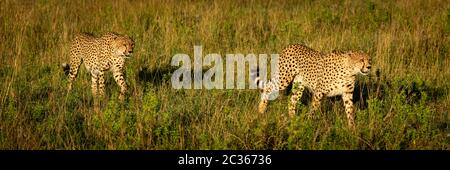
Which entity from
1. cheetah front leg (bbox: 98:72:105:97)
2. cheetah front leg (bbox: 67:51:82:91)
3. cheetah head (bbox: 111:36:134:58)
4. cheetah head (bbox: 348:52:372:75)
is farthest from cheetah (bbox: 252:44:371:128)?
cheetah front leg (bbox: 67:51:82:91)

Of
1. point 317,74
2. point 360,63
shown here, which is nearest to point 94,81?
point 317,74

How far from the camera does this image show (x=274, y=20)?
27.9ft

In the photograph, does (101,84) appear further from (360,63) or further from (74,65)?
(360,63)

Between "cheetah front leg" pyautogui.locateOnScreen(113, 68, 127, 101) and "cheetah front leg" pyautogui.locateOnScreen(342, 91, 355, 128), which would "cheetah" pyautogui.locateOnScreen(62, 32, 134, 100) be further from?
"cheetah front leg" pyautogui.locateOnScreen(342, 91, 355, 128)

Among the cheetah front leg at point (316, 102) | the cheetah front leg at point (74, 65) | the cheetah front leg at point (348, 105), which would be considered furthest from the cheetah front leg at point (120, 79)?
the cheetah front leg at point (348, 105)

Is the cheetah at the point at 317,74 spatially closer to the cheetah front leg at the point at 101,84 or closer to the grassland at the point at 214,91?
the grassland at the point at 214,91

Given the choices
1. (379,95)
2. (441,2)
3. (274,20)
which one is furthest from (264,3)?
(379,95)

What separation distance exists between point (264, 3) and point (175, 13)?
2124 millimetres

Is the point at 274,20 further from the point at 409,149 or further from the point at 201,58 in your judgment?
the point at 409,149

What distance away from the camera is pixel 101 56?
5.83 m

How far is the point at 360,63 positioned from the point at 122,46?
2.11 meters
